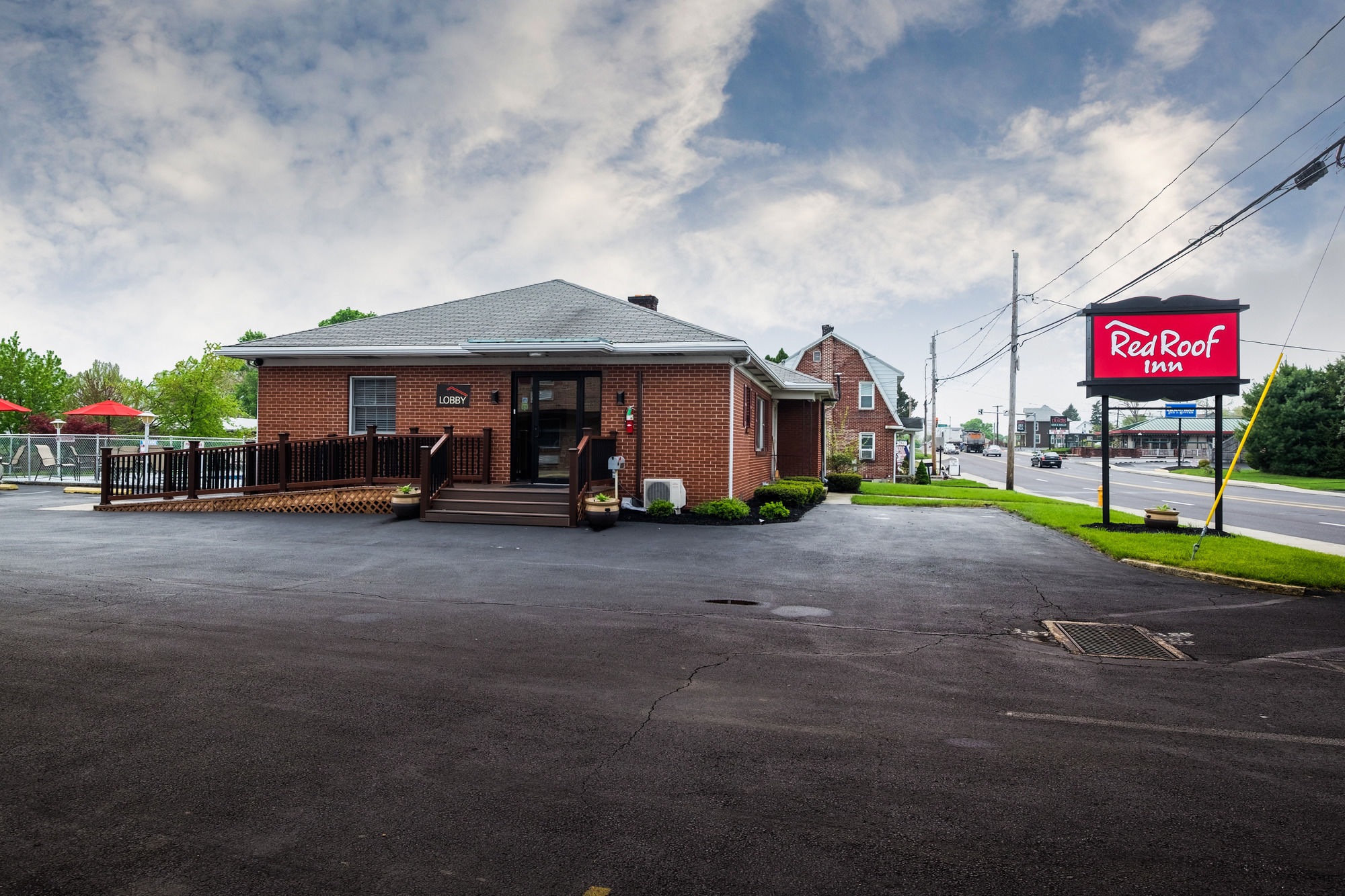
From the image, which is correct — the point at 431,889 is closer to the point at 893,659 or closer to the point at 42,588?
the point at 893,659

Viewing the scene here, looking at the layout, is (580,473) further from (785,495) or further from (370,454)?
(785,495)

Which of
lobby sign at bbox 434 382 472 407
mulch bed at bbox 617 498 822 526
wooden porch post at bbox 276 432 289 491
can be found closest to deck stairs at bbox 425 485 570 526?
mulch bed at bbox 617 498 822 526

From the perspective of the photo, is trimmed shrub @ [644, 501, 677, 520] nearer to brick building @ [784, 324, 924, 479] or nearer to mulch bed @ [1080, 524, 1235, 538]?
mulch bed @ [1080, 524, 1235, 538]

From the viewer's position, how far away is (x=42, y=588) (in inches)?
290

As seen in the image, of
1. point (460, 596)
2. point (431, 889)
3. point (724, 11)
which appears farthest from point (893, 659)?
point (724, 11)

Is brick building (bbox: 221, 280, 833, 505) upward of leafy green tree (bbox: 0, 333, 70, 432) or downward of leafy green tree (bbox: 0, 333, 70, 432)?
downward

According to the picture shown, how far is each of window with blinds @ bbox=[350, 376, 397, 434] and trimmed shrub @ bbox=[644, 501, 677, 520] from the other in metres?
6.92

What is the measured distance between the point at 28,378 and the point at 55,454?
21.9 metres

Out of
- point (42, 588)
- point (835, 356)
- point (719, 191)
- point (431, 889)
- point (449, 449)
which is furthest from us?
point (835, 356)

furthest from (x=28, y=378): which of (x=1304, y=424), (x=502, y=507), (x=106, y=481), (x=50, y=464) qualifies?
(x=1304, y=424)

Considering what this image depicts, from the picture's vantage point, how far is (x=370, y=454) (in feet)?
49.6

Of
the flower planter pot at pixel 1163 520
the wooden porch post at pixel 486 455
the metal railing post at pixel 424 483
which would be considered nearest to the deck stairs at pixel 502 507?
the metal railing post at pixel 424 483

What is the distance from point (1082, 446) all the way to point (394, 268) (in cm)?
9865

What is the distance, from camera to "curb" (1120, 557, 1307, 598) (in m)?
8.15
